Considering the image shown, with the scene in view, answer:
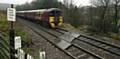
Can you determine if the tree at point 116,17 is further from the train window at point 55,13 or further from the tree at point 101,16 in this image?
the train window at point 55,13

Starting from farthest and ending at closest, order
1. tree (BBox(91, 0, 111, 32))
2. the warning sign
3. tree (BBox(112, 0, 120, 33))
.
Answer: tree (BBox(91, 0, 111, 32)) < tree (BBox(112, 0, 120, 33)) < the warning sign

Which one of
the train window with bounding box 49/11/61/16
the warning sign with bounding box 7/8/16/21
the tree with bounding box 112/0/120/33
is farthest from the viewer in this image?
the train window with bounding box 49/11/61/16

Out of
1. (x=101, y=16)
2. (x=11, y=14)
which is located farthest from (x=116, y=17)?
(x=11, y=14)

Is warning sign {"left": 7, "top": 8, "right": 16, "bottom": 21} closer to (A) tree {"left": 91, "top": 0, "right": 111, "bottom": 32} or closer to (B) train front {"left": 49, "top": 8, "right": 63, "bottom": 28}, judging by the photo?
(A) tree {"left": 91, "top": 0, "right": 111, "bottom": 32}

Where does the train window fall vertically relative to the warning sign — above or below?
below

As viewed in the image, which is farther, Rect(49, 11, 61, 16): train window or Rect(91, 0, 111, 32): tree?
Rect(49, 11, 61, 16): train window

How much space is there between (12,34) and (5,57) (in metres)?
2.24

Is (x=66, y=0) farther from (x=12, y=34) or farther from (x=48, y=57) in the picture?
(x=12, y=34)

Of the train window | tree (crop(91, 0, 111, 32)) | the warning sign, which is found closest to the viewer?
the warning sign

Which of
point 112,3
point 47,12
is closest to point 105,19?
point 112,3

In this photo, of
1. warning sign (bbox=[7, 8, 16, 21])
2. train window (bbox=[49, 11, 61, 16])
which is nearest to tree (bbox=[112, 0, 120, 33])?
train window (bbox=[49, 11, 61, 16])

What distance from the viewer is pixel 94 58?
11586 mm

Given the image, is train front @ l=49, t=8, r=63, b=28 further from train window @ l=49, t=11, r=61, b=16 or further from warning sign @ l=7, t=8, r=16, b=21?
warning sign @ l=7, t=8, r=16, b=21

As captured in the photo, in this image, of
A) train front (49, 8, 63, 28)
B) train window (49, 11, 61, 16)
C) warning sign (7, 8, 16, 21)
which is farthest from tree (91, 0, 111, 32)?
warning sign (7, 8, 16, 21)
